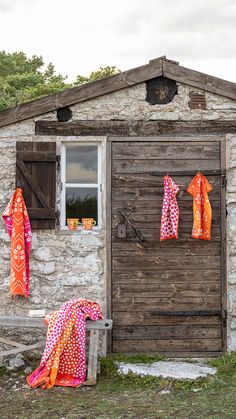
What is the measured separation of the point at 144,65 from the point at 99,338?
340 cm

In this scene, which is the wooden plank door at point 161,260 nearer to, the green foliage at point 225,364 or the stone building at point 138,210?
the stone building at point 138,210

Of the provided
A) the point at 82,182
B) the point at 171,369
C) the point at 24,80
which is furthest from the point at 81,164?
the point at 24,80

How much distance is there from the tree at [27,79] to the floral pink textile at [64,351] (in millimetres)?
15816

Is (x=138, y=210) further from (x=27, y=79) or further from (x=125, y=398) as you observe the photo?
(x=27, y=79)

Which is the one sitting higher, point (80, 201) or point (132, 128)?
point (132, 128)

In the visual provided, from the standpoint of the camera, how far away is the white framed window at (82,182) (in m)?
7.90

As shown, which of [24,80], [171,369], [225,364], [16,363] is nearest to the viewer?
[171,369]

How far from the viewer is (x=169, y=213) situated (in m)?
7.77

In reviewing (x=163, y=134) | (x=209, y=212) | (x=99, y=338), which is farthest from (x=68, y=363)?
(x=163, y=134)

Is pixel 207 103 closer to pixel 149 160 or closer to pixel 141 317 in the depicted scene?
pixel 149 160

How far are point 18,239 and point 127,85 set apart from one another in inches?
91.0

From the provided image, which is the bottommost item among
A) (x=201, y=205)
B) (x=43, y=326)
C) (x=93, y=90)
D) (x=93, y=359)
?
(x=93, y=359)

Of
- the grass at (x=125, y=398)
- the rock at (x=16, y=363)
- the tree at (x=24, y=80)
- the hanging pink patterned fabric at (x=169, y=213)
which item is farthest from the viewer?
the tree at (x=24, y=80)

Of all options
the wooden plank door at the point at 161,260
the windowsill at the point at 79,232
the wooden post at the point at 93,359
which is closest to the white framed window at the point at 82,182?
the windowsill at the point at 79,232
